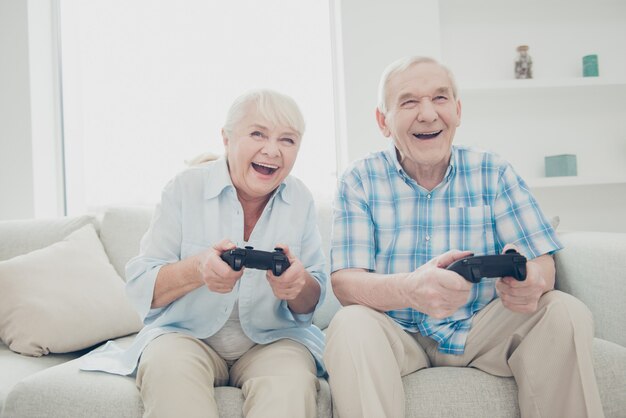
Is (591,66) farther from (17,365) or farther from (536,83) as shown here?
(17,365)

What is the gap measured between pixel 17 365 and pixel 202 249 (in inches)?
26.6

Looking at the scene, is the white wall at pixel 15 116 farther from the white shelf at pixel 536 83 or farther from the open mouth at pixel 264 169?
the white shelf at pixel 536 83

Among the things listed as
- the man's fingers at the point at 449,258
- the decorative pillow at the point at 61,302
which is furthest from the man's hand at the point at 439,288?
the decorative pillow at the point at 61,302

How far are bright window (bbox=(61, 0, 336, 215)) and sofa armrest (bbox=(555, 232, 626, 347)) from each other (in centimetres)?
155

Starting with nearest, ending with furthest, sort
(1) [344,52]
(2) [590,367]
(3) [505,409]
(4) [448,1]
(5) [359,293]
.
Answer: (2) [590,367], (3) [505,409], (5) [359,293], (1) [344,52], (4) [448,1]

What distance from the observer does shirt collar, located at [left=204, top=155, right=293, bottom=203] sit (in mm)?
1391

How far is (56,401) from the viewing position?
1.20 metres

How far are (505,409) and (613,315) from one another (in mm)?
484

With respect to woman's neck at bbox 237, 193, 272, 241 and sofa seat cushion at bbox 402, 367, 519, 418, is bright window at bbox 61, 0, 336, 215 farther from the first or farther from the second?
sofa seat cushion at bbox 402, 367, 519, 418

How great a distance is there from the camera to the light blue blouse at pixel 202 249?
1335 mm

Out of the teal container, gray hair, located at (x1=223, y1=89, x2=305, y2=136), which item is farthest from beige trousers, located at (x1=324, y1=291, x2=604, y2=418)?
the teal container

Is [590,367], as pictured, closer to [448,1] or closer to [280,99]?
[280,99]

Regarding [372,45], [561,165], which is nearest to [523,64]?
[561,165]

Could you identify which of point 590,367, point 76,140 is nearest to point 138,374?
point 590,367
